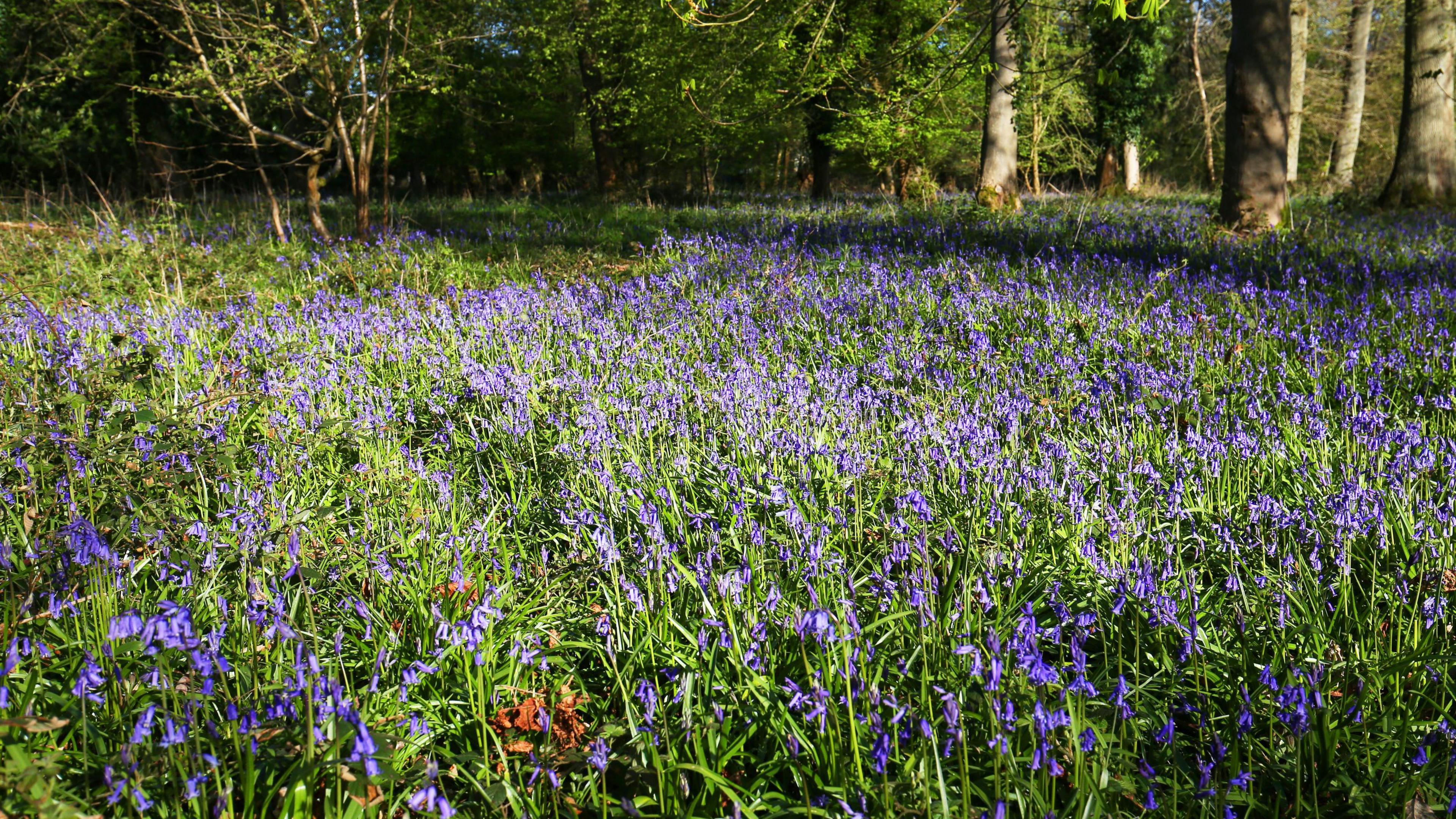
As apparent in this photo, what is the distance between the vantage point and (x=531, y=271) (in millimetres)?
8609

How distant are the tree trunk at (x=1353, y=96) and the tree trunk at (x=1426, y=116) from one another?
7.88 m

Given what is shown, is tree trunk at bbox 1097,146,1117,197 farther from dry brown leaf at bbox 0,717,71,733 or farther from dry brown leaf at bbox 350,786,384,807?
dry brown leaf at bbox 0,717,71,733

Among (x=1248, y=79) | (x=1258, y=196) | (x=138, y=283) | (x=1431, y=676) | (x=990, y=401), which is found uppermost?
(x=1248, y=79)

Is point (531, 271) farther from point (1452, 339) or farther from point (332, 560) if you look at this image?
point (1452, 339)

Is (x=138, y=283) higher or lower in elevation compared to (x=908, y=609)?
higher

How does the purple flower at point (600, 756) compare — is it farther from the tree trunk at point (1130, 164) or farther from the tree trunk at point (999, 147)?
the tree trunk at point (1130, 164)

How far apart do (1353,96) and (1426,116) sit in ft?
40.4

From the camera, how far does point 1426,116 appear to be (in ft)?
37.7

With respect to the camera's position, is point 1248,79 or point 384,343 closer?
point 384,343

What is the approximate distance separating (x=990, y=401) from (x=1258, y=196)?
6502 mm

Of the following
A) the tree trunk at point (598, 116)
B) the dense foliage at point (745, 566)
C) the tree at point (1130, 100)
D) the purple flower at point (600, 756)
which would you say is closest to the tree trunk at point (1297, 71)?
the tree at point (1130, 100)

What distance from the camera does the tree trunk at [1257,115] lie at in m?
8.09

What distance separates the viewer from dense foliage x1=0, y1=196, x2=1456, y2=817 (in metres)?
1.72

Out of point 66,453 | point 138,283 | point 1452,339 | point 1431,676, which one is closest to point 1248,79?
Result: point 1452,339
